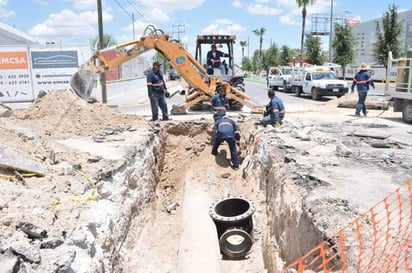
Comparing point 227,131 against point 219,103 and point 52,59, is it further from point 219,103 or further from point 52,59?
point 52,59

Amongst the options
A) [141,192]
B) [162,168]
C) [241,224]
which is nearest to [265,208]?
[241,224]

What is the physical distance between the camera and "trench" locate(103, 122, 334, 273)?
5.38 metres

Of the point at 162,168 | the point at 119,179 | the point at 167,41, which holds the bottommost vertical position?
the point at 162,168

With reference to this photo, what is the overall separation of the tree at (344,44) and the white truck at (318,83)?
30.0ft

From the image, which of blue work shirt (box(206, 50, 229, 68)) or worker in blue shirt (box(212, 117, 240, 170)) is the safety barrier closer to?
worker in blue shirt (box(212, 117, 240, 170))

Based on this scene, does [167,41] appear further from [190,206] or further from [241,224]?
[241,224]

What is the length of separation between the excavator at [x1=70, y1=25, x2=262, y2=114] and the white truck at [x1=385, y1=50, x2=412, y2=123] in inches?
181

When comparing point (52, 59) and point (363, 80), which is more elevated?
point (52, 59)

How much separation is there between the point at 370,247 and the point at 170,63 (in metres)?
10.4

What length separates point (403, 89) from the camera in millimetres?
12461

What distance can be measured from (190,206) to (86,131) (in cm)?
394

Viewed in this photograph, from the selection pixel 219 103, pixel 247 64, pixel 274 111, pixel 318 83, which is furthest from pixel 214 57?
pixel 247 64

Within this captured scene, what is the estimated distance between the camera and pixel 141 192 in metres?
7.81

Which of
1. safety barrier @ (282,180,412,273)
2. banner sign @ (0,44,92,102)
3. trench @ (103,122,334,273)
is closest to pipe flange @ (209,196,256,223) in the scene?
trench @ (103,122,334,273)
